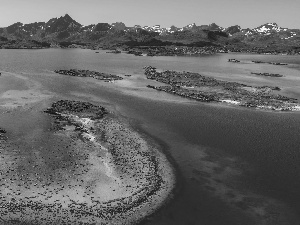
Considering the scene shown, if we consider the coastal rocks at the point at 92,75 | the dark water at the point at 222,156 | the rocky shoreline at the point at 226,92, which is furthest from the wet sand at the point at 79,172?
the coastal rocks at the point at 92,75

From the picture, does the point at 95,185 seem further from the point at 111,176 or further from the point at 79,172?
the point at 79,172

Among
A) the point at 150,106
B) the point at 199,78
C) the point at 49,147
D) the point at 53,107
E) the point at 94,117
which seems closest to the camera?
the point at 49,147

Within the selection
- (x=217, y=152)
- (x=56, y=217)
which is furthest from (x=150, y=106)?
(x=56, y=217)

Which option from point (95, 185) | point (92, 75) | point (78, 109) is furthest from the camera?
point (92, 75)

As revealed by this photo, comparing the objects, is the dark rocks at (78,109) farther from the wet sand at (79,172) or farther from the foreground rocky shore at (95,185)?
the foreground rocky shore at (95,185)

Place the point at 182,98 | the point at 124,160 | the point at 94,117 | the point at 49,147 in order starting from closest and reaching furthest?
the point at 124,160, the point at 49,147, the point at 94,117, the point at 182,98

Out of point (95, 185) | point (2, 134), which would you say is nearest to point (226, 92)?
point (2, 134)

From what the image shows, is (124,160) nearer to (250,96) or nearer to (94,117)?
(94,117)
